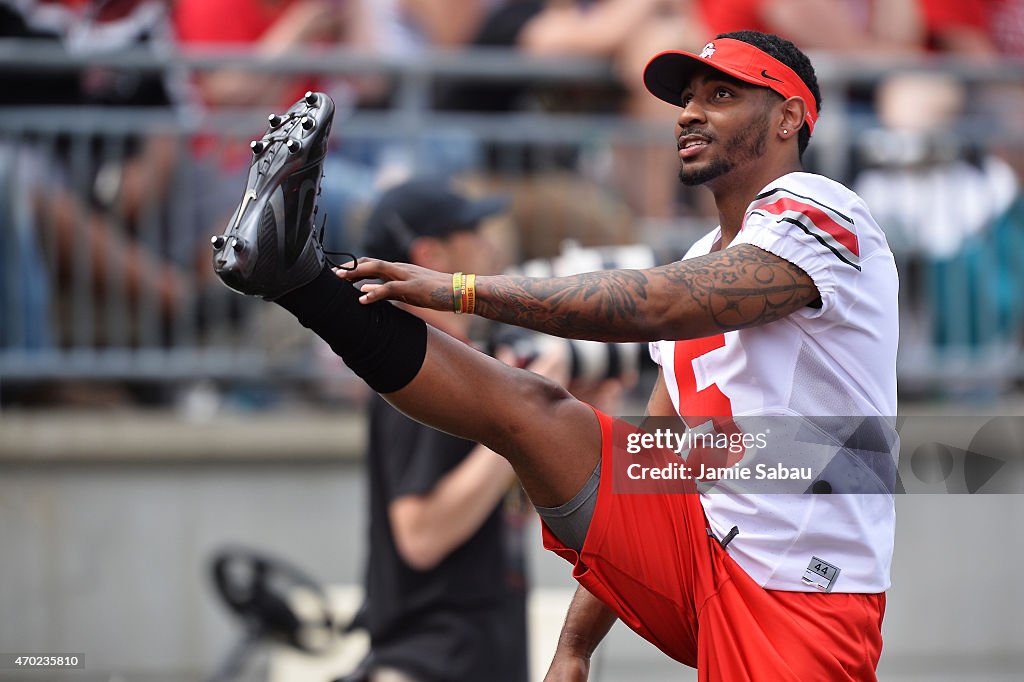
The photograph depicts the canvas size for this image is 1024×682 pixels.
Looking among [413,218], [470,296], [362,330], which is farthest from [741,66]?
[413,218]

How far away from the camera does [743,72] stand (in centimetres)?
327

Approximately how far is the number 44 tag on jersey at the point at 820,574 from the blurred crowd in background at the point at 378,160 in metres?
3.35

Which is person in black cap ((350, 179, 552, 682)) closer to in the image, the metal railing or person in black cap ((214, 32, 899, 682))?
person in black cap ((214, 32, 899, 682))

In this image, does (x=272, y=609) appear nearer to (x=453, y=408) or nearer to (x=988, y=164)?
(x=453, y=408)

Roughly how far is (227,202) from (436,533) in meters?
2.81

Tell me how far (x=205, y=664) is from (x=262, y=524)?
2.43 ft

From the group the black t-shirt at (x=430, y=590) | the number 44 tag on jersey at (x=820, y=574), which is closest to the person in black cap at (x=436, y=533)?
the black t-shirt at (x=430, y=590)

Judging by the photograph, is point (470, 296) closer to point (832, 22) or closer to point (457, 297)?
point (457, 297)

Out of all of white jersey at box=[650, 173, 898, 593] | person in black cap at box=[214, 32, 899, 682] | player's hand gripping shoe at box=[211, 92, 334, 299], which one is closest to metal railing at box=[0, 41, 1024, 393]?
person in black cap at box=[214, 32, 899, 682]

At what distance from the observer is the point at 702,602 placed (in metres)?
3.34

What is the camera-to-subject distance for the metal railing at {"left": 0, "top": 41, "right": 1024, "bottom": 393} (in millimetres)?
6523

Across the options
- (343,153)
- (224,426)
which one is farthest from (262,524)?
(343,153)

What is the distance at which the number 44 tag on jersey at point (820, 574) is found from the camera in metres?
3.22

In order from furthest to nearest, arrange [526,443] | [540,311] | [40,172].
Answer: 1. [40,172]
2. [526,443]
3. [540,311]
